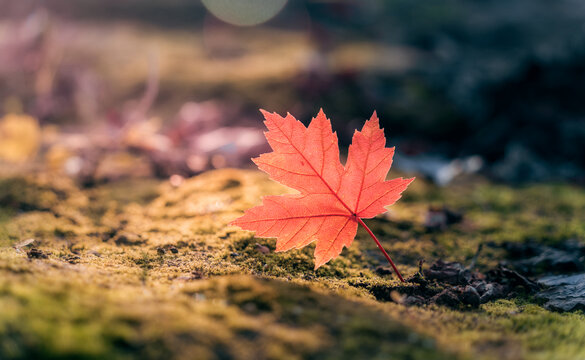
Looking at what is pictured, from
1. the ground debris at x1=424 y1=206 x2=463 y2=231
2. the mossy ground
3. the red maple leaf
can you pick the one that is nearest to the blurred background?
the mossy ground

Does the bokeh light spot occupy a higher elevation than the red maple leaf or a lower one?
higher

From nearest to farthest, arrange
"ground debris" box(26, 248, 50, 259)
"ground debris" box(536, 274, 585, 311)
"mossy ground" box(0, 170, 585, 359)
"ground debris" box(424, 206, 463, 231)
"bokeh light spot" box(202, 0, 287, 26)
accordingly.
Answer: "mossy ground" box(0, 170, 585, 359) → "ground debris" box(26, 248, 50, 259) → "ground debris" box(536, 274, 585, 311) → "ground debris" box(424, 206, 463, 231) → "bokeh light spot" box(202, 0, 287, 26)

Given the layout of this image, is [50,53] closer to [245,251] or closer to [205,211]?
[205,211]

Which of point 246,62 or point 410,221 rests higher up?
point 246,62

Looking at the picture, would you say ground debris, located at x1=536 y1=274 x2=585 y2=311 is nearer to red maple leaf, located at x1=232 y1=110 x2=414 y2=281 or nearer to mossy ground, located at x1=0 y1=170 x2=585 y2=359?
mossy ground, located at x1=0 y1=170 x2=585 y2=359

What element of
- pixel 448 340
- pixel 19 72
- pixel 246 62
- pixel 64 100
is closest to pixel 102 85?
pixel 64 100

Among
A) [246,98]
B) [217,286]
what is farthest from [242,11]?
[217,286]

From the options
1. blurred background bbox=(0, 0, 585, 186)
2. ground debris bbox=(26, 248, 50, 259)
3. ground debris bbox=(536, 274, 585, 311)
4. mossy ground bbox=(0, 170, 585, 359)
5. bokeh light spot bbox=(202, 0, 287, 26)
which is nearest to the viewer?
mossy ground bbox=(0, 170, 585, 359)

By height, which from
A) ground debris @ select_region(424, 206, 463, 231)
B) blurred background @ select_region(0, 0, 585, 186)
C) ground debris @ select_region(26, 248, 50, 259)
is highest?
blurred background @ select_region(0, 0, 585, 186)

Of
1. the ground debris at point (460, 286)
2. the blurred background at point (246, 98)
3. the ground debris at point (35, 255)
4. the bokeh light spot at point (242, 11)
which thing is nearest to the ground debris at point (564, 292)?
the ground debris at point (460, 286)
